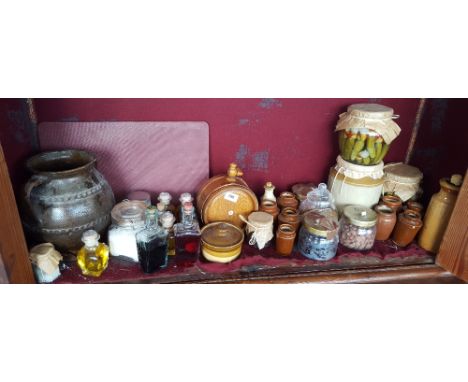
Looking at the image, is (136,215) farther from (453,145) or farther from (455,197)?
(453,145)

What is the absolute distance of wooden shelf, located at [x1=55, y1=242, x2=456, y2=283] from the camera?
1056 millimetres

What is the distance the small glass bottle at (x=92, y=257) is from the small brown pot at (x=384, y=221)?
34.3 inches

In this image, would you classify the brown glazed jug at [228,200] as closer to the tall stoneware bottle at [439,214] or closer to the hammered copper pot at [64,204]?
the hammered copper pot at [64,204]

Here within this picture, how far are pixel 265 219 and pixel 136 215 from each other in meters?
0.40

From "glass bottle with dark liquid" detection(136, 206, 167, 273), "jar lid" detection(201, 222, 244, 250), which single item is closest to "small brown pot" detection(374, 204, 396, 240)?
"jar lid" detection(201, 222, 244, 250)

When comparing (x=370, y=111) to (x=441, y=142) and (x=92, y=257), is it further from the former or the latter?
(x=92, y=257)

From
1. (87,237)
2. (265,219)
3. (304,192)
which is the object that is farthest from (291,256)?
(87,237)

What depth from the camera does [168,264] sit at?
110 centimetres

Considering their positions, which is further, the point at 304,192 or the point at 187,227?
the point at 304,192

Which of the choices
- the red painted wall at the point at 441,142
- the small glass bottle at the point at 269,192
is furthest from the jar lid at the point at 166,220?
the red painted wall at the point at 441,142

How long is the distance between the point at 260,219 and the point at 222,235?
131 mm

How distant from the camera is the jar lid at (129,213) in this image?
1044 mm

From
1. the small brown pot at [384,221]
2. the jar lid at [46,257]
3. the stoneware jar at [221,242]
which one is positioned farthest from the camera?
the small brown pot at [384,221]

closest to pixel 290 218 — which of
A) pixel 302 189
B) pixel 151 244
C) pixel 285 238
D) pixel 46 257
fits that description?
pixel 285 238
